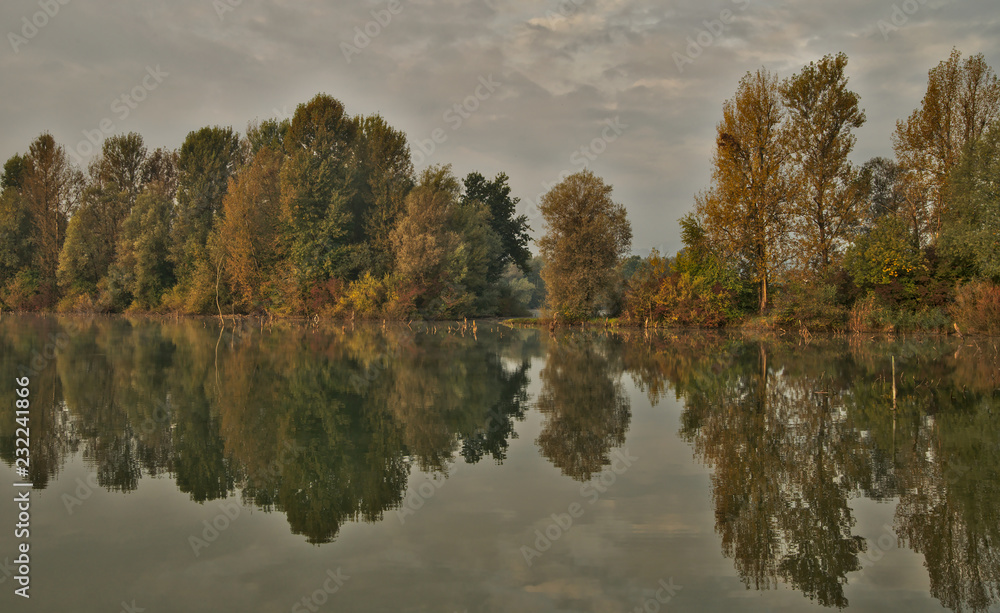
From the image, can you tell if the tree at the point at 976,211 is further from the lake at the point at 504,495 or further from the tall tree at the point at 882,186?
the lake at the point at 504,495

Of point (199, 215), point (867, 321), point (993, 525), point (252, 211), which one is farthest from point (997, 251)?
point (199, 215)

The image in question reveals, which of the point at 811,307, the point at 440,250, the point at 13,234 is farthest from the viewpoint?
the point at 13,234

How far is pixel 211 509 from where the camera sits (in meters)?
6.97

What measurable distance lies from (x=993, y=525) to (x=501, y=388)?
10.7 metres

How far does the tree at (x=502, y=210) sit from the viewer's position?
64.4 meters

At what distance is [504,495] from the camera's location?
7574 mm

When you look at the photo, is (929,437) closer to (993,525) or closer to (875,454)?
(875,454)

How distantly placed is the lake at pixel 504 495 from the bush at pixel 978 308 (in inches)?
550

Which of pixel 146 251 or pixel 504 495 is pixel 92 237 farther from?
pixel 504 495

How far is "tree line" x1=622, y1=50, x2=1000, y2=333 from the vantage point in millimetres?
32469

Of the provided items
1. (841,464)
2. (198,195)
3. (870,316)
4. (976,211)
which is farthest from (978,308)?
(198,195)

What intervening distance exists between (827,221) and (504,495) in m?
36.1

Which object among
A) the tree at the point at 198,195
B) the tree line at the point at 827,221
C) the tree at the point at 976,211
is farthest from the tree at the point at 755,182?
the tree at the point at 198,195

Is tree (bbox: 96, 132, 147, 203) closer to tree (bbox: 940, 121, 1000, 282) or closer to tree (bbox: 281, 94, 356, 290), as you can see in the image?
tree (bbox: 281, 94, 356, 290)
